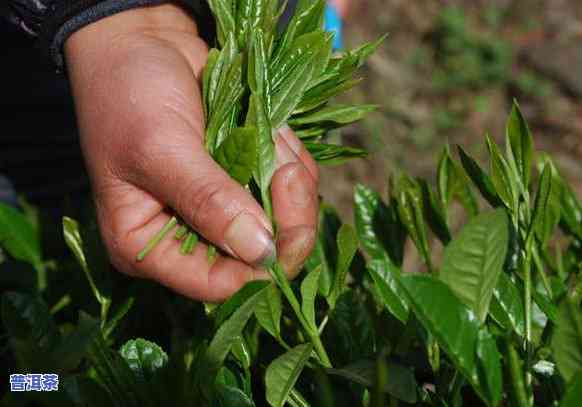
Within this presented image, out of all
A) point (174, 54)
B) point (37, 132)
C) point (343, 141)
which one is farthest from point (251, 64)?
point (343, 141)

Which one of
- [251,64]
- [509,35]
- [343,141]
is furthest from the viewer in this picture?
[509,35]

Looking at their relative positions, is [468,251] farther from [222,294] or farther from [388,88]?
[388,88]

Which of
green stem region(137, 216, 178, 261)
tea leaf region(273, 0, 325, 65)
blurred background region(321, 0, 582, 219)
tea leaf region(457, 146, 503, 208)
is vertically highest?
tea leaf region(273, 0, 325, 65)

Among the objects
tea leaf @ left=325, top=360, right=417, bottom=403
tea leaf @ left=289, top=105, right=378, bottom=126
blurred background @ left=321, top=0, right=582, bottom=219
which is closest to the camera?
tea leaf @ left=325, top=360, right=417, bottom=403

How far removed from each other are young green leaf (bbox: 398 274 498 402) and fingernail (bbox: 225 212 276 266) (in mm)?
225

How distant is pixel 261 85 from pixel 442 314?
32 cm

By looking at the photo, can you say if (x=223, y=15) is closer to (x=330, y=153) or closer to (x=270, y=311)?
(x=330, y=153)

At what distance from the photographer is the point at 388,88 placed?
134 inches

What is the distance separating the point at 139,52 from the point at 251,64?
0.71ft

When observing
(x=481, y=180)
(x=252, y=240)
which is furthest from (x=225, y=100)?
(x=481, y=180)

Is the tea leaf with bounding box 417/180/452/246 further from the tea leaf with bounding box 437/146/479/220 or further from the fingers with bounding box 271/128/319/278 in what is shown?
the fingers with bounding box 271/128/319/278

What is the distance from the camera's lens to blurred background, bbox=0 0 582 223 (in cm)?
A: 313

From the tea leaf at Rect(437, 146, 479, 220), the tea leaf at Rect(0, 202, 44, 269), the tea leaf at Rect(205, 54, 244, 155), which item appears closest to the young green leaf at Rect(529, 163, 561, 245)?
the tea leaf at Rect(437, 146, 479, 220)

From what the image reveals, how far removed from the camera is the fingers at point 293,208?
885 mm
